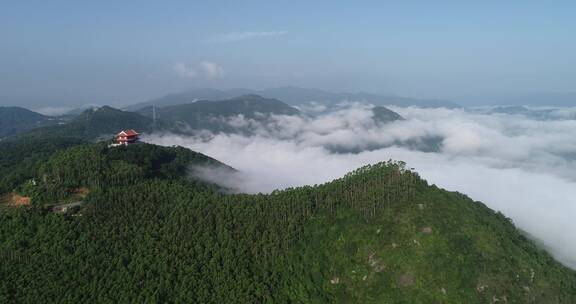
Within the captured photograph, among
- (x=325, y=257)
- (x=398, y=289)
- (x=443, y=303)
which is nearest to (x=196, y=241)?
(x=325, y=257)

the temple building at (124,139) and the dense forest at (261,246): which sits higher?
the temple building at (124,139)

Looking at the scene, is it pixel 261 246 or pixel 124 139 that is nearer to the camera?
pixel 261 246

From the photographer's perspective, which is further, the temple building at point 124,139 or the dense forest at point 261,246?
the temple building at point 124,139

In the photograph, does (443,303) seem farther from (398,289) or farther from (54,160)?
(54,160)

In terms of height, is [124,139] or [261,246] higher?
[124,139]

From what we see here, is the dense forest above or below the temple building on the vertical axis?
below

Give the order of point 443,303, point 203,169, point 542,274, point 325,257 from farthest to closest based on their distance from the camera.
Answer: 1. point 203,169
2. point 325,257
3. point 542,274
4. point 443,303

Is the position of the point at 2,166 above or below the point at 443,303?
above

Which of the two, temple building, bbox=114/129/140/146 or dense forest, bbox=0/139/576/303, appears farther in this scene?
temple building, bbox=114/129/140/146
